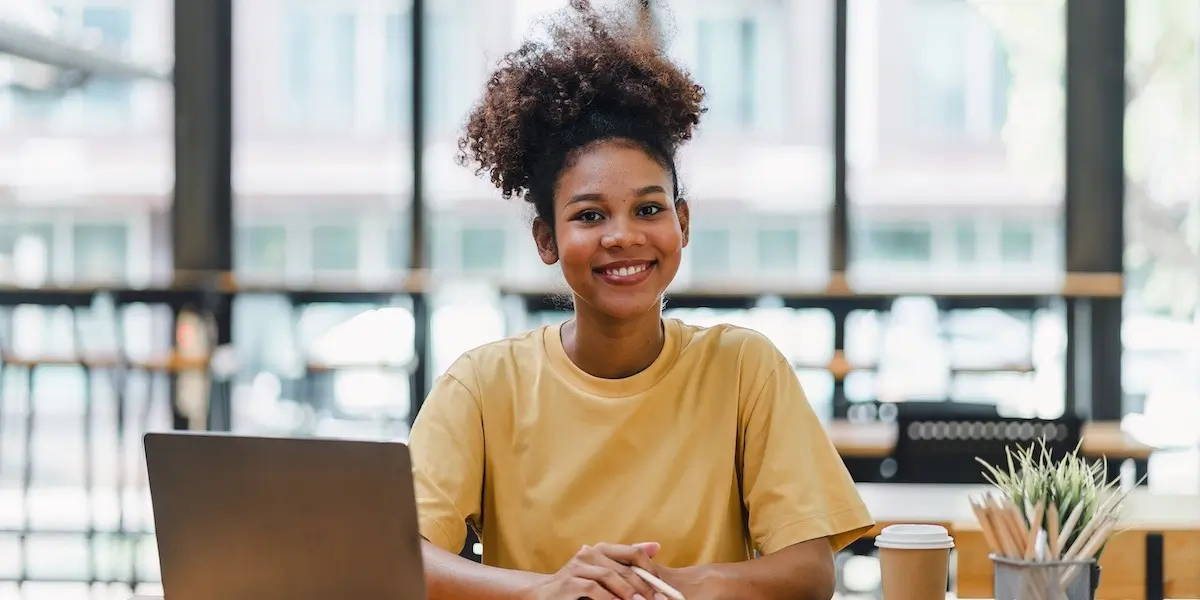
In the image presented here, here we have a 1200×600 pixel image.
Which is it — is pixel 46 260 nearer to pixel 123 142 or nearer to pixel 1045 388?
pixel 123 142

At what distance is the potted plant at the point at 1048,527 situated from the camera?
1.24 meters

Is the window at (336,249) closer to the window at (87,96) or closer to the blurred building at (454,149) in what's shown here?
the blurred building at (454,149)

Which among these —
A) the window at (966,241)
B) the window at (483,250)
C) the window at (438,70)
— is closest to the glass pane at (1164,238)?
the window at (966,241)

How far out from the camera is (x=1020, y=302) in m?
5.12

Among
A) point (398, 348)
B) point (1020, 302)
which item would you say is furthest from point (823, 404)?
point (398, 348)

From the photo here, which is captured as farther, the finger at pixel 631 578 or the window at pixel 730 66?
the window at pixel 730 66

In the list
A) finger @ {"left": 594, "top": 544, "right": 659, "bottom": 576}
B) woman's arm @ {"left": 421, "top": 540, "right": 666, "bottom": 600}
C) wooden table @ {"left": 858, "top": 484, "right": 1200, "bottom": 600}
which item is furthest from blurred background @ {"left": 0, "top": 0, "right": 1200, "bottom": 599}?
finger @ {"left": 594, "top": 544, "right": 659, "bottom": 576}

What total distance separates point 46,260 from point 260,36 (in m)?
1.29

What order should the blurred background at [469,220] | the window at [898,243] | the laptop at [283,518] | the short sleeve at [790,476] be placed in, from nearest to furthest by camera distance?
the laptop at [283,518], the short sleeve at [790,476], the blurred background at [469,220], the window at [898,243]

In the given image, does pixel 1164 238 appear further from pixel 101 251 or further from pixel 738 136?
pixel 101 251

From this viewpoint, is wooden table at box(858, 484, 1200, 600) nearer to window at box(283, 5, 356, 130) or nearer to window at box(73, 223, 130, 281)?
window at box(283, 5, 356, 130)

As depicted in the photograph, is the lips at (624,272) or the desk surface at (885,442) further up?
the lips at (624,272)

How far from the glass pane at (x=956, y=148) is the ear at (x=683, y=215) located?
362cm

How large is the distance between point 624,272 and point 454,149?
384 cm
